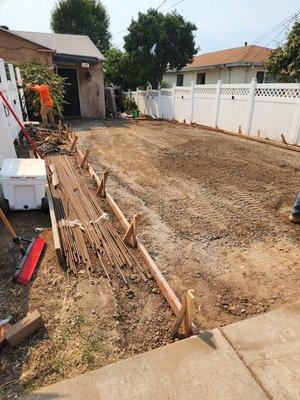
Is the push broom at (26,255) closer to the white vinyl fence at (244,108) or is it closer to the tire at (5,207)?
the tire at (5,207)

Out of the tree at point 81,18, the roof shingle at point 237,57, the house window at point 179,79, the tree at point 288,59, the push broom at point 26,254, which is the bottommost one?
the push broom at point 26,254

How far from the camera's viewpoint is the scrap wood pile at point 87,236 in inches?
135

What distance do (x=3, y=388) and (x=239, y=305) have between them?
221 cm

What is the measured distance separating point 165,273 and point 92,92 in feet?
52.6

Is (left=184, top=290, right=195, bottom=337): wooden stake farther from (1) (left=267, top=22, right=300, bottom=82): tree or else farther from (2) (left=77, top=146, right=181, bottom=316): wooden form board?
(1) (left=267, top=22, right=300, bottom=82): tree

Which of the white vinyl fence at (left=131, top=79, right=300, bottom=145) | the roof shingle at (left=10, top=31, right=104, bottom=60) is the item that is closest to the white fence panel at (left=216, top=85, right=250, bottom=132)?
the white vinyl fence at (left=131, top=79, right=300, bottom=145)

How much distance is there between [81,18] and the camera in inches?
1464

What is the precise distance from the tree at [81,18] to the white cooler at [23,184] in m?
39.9

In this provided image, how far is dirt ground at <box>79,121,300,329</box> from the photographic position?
3236 millimetres

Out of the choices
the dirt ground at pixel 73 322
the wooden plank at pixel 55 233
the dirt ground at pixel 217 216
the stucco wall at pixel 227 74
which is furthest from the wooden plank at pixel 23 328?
the stucco wall at pixel 227 74

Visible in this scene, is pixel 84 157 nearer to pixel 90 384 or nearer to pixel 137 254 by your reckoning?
pixel 137 254

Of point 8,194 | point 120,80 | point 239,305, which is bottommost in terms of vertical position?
point 239,305

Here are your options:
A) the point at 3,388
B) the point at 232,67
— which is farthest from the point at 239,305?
the point at 232,67

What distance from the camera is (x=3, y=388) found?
6.95 ft
